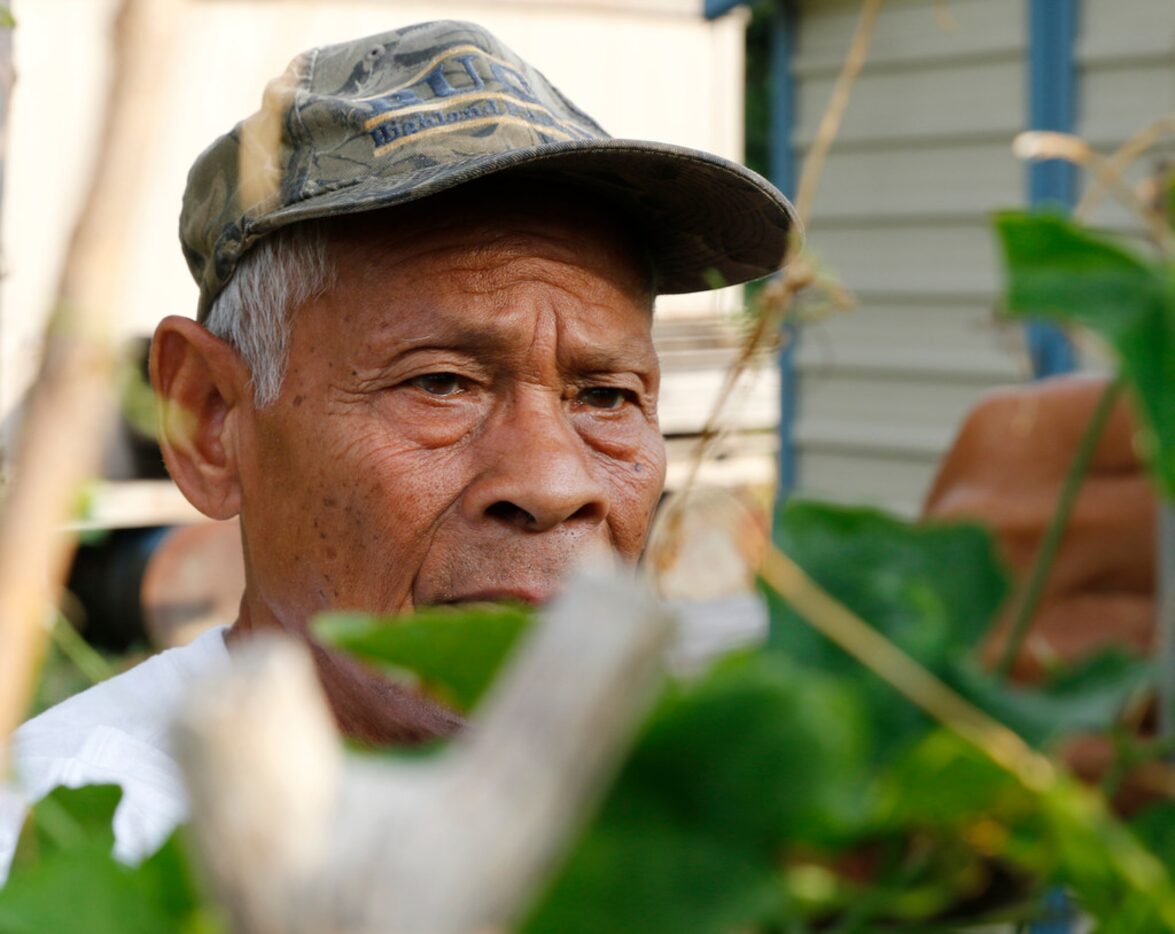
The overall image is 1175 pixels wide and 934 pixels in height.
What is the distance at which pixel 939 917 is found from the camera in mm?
422

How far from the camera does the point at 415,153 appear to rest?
172cm

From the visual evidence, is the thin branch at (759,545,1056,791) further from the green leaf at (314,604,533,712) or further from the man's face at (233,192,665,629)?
the man's face at (233,192,665,629)

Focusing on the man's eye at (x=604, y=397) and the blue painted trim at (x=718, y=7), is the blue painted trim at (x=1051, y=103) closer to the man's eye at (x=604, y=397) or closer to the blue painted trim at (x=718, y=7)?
the blue painted trim at (x=718, y=7)

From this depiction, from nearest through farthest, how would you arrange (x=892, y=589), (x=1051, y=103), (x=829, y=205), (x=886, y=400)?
1. (x=892, y=589)
2. (x=1051, y=103)
3. (x=886, y=400)
4. (x=829, y=205)

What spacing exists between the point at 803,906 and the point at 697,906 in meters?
0.03

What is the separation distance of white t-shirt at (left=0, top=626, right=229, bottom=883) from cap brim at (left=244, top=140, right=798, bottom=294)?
49cm

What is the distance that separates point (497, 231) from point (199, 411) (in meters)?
0.45

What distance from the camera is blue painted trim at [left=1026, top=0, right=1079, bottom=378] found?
4.23 m

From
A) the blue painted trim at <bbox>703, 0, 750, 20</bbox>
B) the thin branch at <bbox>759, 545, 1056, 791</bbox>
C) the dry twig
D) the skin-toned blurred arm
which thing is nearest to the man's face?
the skin-toned blurred arm

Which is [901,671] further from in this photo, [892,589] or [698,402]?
[698,402]

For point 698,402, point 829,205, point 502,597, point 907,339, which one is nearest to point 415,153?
point 502,597

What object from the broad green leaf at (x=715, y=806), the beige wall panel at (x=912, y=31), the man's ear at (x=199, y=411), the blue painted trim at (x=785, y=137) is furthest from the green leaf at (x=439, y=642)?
the blue painted trim at (x=785, y=137)

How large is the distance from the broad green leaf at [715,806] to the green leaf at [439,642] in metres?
0.06

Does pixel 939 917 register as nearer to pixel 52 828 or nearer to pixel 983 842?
pixel 983 842
